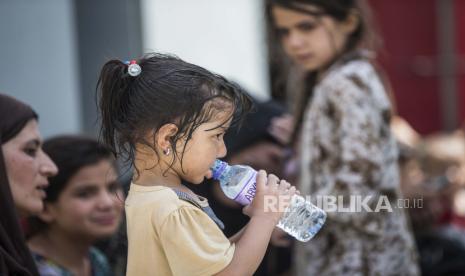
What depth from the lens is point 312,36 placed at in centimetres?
320

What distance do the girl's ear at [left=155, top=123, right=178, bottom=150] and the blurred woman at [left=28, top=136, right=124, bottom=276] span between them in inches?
47.0

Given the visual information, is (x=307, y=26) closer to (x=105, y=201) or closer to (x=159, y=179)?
(x=105, y=201)

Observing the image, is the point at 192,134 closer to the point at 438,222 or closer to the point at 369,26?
the point at 369,26

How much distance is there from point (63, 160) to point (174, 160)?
4.10ft

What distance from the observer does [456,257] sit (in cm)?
363

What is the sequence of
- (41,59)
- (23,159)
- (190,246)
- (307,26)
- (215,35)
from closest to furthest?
1. (190,246)
2. (23,159)
3. (307,26)
4. (41,59)
5. (215,35)

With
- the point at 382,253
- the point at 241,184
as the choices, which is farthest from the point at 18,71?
the point at 241,184

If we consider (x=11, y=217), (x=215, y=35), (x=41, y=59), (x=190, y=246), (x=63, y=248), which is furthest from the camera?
(x=215, y=35)

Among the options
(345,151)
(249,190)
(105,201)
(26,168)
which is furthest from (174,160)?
(105,201)

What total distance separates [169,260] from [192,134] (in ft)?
1.02

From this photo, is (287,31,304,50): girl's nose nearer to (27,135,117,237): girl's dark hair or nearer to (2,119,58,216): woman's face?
(27,135,117,237): girl's dark hair

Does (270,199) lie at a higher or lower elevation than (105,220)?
higher

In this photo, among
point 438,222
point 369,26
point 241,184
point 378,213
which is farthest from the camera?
point 438,222

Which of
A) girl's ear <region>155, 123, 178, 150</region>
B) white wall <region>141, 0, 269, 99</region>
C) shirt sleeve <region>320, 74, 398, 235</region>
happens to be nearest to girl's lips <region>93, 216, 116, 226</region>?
shirt sleeve <region>320, 74, 398, 235</region>
